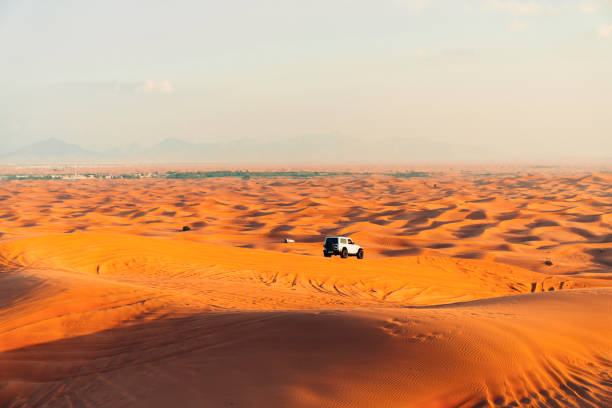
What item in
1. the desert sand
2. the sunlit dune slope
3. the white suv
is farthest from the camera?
the white suv

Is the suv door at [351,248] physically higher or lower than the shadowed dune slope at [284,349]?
lower

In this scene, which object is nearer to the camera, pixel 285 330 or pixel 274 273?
pixel 285 330

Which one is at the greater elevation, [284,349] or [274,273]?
[284,349]

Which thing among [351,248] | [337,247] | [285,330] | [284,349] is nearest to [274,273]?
[337,247]

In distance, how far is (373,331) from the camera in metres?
7.82

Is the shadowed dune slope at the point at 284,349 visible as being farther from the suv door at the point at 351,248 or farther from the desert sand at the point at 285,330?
the suv door at the point at 351,248

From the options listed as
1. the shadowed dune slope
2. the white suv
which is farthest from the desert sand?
the white suv

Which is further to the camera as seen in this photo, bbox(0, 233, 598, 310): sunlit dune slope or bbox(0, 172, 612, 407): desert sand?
bbox(0, 233, 598, 310): sunlit dune slope

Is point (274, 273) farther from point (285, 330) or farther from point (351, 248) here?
point (285, 330)

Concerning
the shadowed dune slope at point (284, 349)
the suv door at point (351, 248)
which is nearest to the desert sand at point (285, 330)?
the shadowed dune slope at point (284, 349)

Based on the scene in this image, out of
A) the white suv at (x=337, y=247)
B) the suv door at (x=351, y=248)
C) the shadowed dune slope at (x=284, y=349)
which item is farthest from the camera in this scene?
the suv door at (x=351, y=248)

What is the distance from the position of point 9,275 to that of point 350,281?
32.4 feet

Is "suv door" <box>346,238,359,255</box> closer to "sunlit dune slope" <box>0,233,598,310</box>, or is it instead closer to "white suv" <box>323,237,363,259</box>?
"white suv" <box>323,237,363,259</box>

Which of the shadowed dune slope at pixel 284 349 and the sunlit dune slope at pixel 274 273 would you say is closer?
the shadowed dune slope at pixel 284 349
